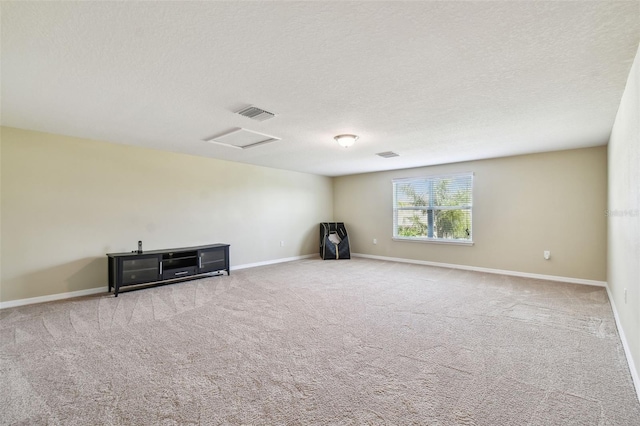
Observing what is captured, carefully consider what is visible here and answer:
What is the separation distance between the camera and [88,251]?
14.3 feet

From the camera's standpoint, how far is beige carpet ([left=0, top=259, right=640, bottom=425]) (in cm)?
176

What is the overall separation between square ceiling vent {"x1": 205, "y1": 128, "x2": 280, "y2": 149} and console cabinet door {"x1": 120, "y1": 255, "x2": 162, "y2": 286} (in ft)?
6.67

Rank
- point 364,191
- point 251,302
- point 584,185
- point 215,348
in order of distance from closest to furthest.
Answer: point 215,348 < point 251,302 < point 584,185 < point 364,191

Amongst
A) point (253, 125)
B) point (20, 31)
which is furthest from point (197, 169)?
point (20, 31)

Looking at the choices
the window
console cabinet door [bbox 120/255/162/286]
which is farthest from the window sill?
console cabinet door [bbox 120/255/162/286]

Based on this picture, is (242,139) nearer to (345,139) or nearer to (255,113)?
(255,113)

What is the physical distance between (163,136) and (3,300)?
284 centimetres

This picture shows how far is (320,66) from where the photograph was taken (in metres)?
2.17

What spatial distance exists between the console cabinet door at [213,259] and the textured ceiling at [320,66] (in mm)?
2252

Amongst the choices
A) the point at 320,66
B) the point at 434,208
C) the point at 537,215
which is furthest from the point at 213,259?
the point at 537,215

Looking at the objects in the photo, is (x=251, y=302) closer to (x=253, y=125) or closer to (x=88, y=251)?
(x=253, y=125)

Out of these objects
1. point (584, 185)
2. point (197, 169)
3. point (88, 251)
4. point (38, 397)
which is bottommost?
point (38, 397)

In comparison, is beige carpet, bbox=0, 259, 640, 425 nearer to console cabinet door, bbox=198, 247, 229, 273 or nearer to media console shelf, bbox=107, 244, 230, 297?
media console shelf, bbox=107, 244, 230, 297

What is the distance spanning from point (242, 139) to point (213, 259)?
2348 millimetres
